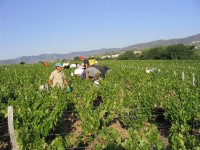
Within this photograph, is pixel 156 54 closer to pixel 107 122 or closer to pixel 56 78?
pixel 56 78

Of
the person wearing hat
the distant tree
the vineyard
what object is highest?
the person wearing hat

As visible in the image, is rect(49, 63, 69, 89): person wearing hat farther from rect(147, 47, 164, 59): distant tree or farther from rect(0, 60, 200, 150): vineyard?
rect(147, 47, 164, 59): distant tree

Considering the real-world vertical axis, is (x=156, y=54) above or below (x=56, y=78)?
below

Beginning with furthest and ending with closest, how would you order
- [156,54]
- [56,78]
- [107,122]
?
[156,54], [56,78], [107,122]

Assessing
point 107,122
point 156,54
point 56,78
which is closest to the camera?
point 107,122

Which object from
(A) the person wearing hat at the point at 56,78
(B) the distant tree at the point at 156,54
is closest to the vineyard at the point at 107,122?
(A) the person wearing hat at the point at 56,78

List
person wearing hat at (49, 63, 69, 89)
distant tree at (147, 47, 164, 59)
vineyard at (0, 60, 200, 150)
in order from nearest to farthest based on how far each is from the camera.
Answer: vineyard at (0, 60, 200, 150), person wearing hat at (49, 63, 69, 89), distant tree at (147, 47, 164, 59)

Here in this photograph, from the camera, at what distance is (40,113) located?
6207 mm

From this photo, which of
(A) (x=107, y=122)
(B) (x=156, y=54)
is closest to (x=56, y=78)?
(A) (x=107, y=122)

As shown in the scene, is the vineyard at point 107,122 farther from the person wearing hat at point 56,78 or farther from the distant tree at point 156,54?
the distant tree at point 156,54

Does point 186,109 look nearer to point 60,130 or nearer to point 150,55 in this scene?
point 60,130

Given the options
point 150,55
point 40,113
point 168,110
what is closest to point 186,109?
point 168,110

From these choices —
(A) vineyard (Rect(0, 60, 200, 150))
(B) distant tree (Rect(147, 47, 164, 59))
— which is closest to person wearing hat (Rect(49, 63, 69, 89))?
(A) vineyard (Rect(0, 60, 200, 150))

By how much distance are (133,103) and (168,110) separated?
3.47ft
